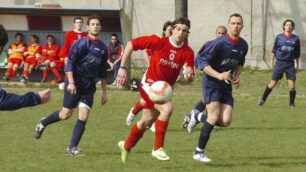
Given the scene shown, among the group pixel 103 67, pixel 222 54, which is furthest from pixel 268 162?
pixel 103 67

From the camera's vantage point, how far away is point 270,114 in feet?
50.8

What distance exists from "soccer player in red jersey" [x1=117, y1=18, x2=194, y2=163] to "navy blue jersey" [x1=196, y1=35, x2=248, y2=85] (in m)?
0.18

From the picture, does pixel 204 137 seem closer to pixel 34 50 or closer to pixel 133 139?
pixel 133 139

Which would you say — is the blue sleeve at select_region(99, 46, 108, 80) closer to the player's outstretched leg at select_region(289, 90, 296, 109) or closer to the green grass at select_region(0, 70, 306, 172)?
the green grass at select_region(0, 70, 306, 172)

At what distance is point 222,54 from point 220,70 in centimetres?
24

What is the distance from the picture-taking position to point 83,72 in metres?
10.1

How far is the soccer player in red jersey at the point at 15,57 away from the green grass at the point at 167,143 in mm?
4329

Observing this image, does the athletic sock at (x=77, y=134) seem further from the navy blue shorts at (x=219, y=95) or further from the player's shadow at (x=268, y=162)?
the player's shadow at (x=268, y=162)

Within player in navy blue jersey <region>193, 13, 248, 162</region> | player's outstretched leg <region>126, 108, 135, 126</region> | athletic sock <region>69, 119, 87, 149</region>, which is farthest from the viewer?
player's outstretched leg <region>126, 108, 135, 126</region>

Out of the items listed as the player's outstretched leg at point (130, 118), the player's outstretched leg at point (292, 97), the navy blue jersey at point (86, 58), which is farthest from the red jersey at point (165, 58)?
the player's outstretched leg at point (292, 97)

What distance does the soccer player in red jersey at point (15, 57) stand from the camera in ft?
71.9

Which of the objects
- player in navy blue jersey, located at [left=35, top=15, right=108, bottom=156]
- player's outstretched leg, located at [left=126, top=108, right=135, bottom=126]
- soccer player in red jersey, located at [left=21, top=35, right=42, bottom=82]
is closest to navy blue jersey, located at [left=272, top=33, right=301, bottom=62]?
player's outstretched leg, located at [left=126, top=108, right=135, bottom=126]

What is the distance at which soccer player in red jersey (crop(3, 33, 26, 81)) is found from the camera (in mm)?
21922

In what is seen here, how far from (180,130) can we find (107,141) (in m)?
1.97
